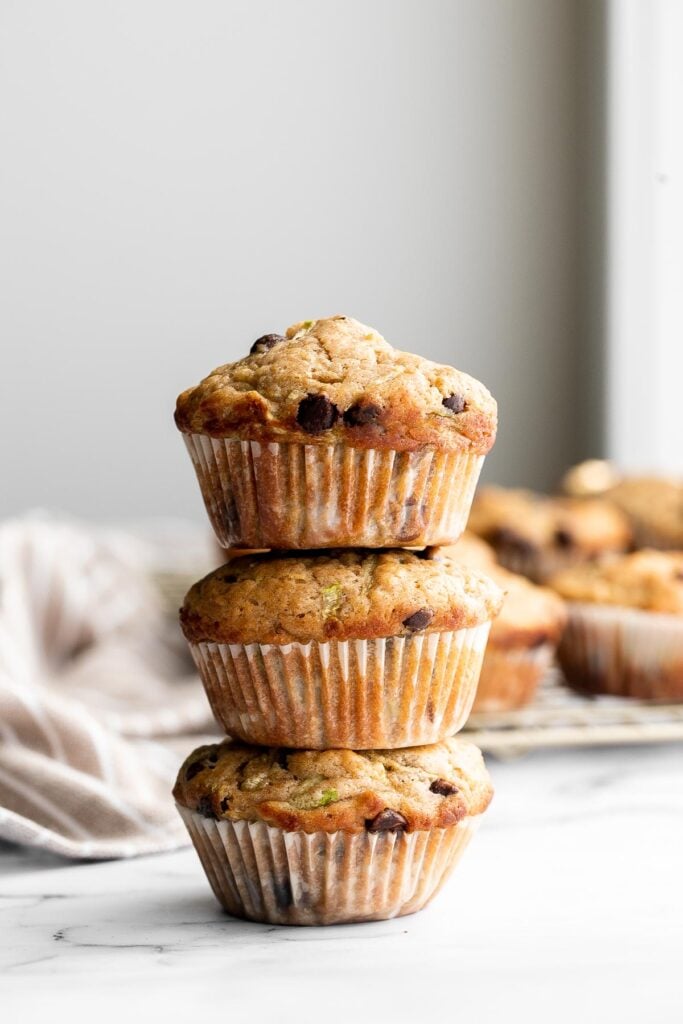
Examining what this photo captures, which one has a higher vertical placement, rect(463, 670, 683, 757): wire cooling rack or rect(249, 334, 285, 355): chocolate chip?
rect(249, 334, 285, 355): chocolate chip

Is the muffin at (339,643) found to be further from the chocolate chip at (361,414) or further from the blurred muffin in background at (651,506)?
the blurred muffin in background at (651,506)

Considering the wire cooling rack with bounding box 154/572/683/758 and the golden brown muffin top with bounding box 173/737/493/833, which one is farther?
the wire cooling rack with bounding box 154/572/683/758

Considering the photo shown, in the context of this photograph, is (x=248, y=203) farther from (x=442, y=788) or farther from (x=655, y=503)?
(x=442, y=788)

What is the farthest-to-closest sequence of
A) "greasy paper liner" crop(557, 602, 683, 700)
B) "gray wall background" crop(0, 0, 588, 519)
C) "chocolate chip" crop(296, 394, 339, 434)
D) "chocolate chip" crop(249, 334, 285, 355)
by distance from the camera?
"gray wall background" crop(0, 0, 588, 519)
"greasy paper liner" crop(557, 602, 683, 700)
"chocolate chip" crop(249, 334, 285, 355)
"chocolate chip" crop(296, 394, 339, 434)

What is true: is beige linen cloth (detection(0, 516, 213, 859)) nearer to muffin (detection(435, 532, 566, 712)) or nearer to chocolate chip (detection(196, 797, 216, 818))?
chocolate chip (detection(196, 797, 216, 818))

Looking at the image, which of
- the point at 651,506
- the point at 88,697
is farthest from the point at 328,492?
the point at 651,506

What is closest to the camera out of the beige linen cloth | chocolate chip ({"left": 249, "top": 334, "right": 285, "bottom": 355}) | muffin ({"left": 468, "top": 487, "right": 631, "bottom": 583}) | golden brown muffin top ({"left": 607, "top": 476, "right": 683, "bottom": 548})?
chocolate chip ({"left": 249, "top": 334, "right": 285, "bottom": 355})

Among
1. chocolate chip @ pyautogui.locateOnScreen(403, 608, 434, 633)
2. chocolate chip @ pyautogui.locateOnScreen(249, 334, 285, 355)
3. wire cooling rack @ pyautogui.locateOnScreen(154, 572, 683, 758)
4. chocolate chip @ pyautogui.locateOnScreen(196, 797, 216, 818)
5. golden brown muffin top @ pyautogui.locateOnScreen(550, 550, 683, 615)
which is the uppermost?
chocolate chip @ pyautogui.locateOnScreen(249, 334, 285, 355)

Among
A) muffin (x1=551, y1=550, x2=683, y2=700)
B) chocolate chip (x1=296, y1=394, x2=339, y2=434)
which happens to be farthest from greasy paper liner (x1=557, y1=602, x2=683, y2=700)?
chocolate chip (x1=296, y1=394, x2=339, y2=434)
